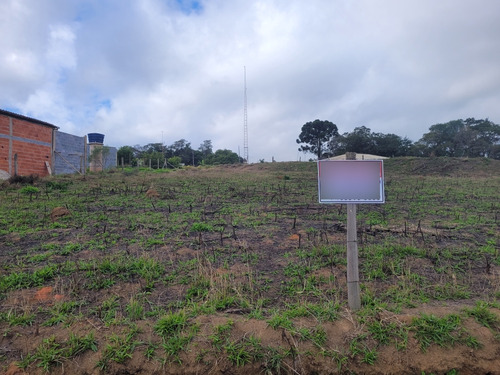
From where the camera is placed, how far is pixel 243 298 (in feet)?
10.7

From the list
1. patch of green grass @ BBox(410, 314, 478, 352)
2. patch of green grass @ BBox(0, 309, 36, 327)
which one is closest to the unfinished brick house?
patch of green grass @ BBox(0, 309, 36, 327)

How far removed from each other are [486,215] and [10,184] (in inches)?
594

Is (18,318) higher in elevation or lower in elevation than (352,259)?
lower

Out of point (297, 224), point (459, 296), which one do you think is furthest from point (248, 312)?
point (297, 224)

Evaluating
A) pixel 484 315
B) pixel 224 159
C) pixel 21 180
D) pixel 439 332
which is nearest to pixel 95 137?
pixel 21 180

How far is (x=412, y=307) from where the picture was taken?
3100mm

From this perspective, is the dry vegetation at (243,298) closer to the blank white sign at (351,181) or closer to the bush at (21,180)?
the blank white sign at (351,181)

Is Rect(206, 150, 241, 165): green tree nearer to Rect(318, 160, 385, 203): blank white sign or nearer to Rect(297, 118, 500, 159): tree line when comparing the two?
Rect(297, 118, 500, 159): tree line

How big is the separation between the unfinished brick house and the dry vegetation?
12269 millimetres

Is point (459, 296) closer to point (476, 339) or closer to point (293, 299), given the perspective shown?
point (476, 339)

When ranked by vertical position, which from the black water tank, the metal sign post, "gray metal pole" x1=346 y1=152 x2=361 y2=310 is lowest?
"gray metal pole" x1=346 y1=152 x2=361 y2=310

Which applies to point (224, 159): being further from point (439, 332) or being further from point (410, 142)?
point (439, 332)

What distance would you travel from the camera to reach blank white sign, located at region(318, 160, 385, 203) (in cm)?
282

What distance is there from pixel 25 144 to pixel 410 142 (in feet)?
142
